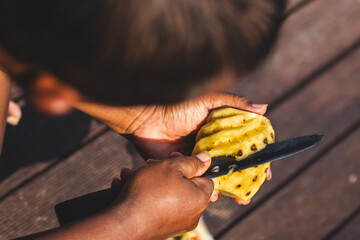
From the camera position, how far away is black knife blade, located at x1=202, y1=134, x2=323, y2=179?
71 cm

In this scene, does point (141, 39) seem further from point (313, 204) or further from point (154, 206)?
point (313, 204)

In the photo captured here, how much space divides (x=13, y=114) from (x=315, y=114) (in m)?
1.06

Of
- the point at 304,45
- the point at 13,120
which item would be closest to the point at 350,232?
the point at 304,45

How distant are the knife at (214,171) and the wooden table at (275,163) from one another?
0.37 m

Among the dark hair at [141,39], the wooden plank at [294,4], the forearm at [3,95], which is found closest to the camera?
the dark hair at [141,39]

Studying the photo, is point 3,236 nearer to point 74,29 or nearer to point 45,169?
point 45,169

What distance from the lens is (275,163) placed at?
1111 mm

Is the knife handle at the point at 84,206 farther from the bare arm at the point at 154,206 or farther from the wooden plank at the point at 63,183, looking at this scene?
the wooden plank at the point at 63,183

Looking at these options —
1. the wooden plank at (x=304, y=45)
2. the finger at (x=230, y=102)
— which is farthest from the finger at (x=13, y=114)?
the wooden plank at (x=304, y=45)

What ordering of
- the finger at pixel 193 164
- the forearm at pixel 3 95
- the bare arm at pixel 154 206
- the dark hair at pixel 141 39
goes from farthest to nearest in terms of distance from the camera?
the forearm at pixel 3 95
the finger at pixel 193 164
the bare arm at pixel 154 206
the dark hair at pixel 141 39

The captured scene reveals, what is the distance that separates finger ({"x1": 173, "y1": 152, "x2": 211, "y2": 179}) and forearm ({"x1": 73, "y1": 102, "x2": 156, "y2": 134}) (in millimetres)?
245

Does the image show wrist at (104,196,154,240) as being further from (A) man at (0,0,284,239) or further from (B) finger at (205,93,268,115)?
(B) finger at (205,93,268,115)

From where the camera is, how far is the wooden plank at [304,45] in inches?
48.1

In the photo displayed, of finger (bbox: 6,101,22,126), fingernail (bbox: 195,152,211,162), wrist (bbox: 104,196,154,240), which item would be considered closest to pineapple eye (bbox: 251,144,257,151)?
fingernail (bbox: 195,152,211,162)
